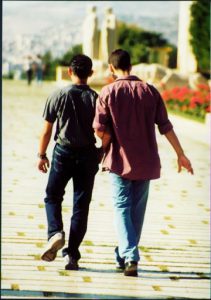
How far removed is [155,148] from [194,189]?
5.07m

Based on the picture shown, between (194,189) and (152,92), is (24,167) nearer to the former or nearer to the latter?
(194,189)

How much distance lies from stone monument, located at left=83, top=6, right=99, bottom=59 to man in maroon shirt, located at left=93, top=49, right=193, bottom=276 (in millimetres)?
43446

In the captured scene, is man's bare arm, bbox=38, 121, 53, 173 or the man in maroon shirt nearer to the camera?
the man in maroon shirt

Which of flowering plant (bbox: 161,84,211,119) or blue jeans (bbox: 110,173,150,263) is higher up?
blue jeans (bbox: 110,173,150,263)

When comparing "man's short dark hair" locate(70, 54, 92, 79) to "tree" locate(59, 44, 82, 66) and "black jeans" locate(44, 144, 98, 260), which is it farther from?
"tree" locate(59, 44, 82, 66)

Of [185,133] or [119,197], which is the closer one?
[119,197]

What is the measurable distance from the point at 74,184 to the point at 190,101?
18.6m

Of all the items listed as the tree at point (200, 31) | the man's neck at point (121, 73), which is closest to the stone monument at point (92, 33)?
the tree at point (200, 31)

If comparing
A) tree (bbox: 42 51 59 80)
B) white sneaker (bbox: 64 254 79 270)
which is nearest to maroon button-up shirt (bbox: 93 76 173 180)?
white sneaker (bbox: 64 254 79 270)

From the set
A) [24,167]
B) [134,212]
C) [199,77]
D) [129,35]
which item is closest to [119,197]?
[134,212]

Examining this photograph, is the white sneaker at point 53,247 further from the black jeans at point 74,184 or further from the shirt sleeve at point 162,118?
the shirt sleeve at point 162,118

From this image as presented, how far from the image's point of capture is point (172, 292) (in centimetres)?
548

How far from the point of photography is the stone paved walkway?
5.47 metres

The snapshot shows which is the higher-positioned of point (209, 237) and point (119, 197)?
point (119, 197)
